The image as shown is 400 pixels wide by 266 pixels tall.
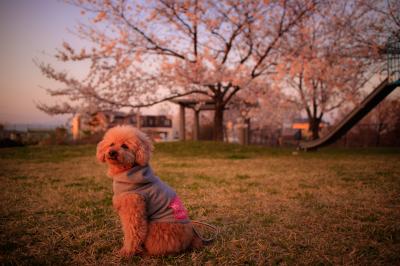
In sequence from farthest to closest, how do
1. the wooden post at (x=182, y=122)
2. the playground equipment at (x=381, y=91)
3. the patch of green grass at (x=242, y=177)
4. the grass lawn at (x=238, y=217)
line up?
the wooden post at (x=182, y=122)
the playground equipment at (x=381, y=91)
the patch of green grass at (x=242, y=177)
the grass lawn at (x=238, y=217)

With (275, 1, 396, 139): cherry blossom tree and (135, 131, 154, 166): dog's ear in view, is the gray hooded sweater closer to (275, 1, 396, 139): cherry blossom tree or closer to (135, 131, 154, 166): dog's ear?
(135, 131, 154, 166): dog's ear

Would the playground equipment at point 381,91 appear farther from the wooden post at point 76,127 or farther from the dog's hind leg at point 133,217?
the wooden post at point 76,127

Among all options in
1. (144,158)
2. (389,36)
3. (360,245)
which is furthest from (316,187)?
(389,36)

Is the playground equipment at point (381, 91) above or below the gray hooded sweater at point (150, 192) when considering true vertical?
above

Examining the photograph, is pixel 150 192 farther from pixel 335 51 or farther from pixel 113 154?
pixel 335 51

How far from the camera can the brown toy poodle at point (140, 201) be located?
8.27 ft

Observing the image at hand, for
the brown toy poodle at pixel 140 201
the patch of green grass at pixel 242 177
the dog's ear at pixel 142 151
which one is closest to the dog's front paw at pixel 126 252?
the brown toy poodle at pixel 140 201

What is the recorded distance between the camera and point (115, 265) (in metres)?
2.56

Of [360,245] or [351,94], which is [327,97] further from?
[360,245]

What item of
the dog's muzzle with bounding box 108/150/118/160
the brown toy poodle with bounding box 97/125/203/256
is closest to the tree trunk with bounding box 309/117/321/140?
the brown toy poodle with bounding box 97/125/203/256

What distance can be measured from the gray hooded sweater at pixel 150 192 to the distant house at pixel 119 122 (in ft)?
42.5

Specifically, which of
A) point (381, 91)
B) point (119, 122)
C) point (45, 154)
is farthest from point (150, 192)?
point (119, 122)

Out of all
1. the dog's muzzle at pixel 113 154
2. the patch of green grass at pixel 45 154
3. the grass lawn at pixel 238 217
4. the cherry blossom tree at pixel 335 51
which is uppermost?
the cherry blossom tree at pixel 335 51

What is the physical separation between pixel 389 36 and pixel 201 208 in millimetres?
12520
